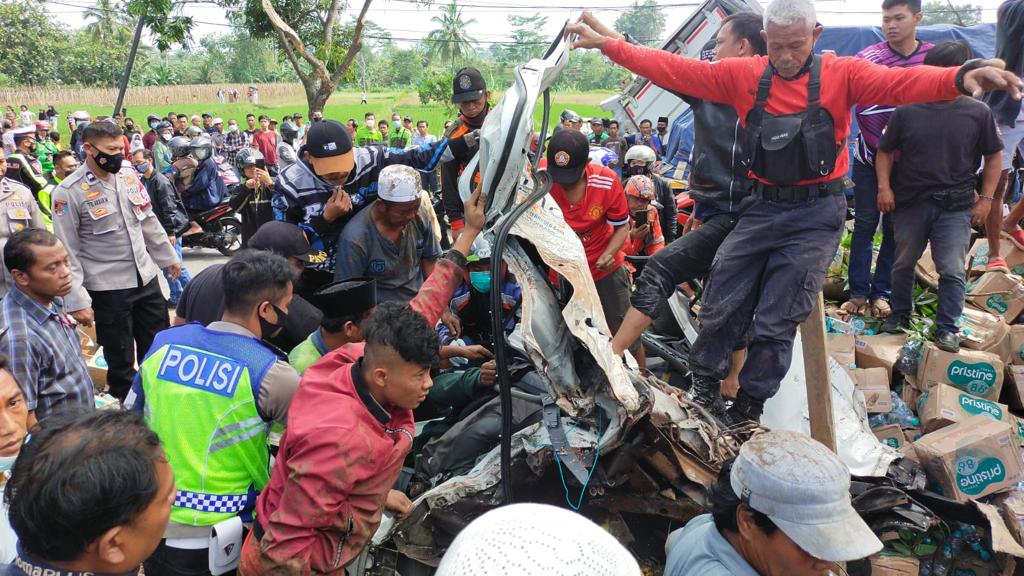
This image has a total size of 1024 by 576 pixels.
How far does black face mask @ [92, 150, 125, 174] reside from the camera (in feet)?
15.1

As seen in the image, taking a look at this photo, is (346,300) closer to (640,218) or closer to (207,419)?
(207,419)

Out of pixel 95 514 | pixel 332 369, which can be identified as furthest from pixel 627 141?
pixel 95 514

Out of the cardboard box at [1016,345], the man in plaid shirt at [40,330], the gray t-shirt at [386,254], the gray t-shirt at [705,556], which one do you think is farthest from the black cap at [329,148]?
the cardboard box at [1016,345]

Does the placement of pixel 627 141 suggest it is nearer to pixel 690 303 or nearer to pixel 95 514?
pixel 690 303

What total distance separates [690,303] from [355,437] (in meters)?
2.79

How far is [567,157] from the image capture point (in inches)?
168

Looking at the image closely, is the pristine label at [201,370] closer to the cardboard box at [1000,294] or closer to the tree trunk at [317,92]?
the cardboard box at [1000,294]

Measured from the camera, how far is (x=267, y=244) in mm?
3527

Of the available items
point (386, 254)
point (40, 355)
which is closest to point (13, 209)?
point (40, 355)

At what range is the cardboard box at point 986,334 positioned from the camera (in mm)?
4422

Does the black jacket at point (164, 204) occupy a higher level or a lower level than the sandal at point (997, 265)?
higher

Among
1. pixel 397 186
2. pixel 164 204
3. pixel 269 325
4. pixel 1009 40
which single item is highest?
pixel 1009 40

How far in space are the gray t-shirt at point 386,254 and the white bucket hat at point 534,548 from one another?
2651 millimetres

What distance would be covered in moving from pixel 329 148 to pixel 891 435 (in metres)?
3.49
